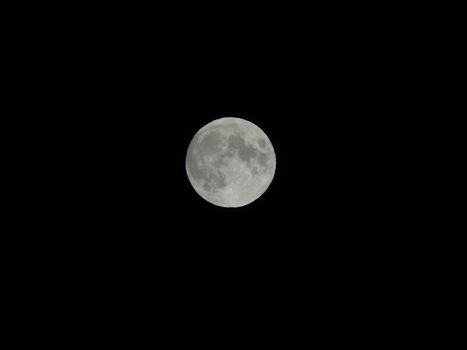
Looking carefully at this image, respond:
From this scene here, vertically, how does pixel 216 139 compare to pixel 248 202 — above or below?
above

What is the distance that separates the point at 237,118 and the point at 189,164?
34.1 inches

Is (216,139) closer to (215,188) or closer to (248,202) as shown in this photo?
(215,188)

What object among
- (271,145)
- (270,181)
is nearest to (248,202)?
(270,181)

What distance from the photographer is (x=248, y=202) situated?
5430 mm

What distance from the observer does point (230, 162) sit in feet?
16.6

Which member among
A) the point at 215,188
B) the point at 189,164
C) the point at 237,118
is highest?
the point at 237,118

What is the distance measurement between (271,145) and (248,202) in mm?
812

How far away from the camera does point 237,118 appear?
17.4 ft

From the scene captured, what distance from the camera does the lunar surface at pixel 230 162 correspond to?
199 inches

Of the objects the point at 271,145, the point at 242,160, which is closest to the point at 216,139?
the point at 242,160

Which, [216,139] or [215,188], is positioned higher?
[216,139]

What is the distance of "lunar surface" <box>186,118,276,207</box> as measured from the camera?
5066mm

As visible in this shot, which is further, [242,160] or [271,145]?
[271,145]

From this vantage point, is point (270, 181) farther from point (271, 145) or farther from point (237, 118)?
point (237, 118)
